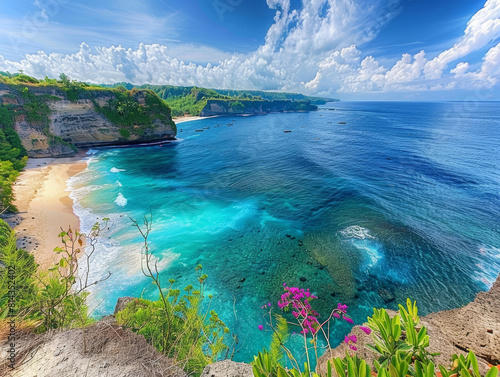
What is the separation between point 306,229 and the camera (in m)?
22.2

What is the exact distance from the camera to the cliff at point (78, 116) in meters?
45.8

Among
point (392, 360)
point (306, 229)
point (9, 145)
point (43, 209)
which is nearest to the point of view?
point (392, 360)

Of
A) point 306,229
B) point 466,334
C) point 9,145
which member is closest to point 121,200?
point 306,229

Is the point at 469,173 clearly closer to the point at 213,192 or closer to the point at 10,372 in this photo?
the point at 213,192

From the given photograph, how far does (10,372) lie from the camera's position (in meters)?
5.21

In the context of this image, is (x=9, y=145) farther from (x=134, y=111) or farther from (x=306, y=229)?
(x=306, y=229)

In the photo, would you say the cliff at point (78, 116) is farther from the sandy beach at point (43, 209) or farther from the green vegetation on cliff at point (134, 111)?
the sandy beach at point (43, 209)

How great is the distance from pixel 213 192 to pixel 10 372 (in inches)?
1075

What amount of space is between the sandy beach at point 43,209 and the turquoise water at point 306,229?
210 cm

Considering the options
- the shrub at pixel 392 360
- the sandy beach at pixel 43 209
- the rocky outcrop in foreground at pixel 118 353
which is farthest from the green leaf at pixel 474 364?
the sandy beach at pixel 43 209

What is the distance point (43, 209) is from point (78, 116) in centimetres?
4261

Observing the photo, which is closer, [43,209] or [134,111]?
[43,209]

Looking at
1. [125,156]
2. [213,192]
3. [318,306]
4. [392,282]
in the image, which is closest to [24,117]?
[125,156]

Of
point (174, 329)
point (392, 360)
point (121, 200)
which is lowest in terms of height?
point (121, 200)
